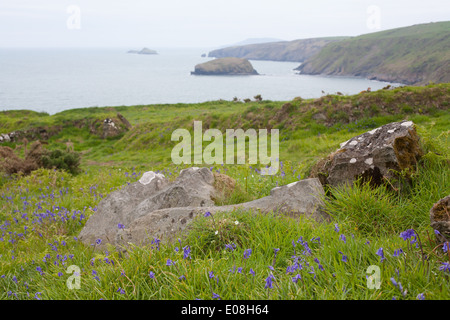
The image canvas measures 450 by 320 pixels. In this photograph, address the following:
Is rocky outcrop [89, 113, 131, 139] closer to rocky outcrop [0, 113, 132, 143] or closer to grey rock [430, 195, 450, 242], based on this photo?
rocky outcrop [0, 113, 132, 143]

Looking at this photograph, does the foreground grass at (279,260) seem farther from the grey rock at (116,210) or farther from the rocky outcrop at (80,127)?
the rocky outcrop at (80,127)

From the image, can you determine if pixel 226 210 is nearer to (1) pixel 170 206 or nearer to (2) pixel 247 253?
(2) pixel 247 253

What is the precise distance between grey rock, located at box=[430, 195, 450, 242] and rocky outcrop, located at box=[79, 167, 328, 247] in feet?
5.69

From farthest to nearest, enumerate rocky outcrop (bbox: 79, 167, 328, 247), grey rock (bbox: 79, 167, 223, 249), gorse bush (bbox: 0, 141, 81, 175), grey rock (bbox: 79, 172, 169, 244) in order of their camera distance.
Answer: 1. gorse bush (bbox: 0, 141, 81, 175)
2. grey rock (bbox: 79, 172, 169, 244)
3. grey rock (bbox: 79, 167, 223, 249)
4. rocky outcrop (bbox: 79, 167, 328, 247)

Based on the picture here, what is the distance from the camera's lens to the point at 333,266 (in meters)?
3.57

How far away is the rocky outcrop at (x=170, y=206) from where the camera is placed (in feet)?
18.2

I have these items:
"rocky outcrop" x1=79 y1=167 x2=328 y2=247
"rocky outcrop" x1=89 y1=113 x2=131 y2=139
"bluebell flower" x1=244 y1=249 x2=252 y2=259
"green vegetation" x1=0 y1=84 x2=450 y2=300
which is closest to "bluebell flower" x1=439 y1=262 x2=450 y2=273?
"green vegetation" x1=0 y1=84 x2=450 y2=300

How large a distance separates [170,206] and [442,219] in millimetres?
4774


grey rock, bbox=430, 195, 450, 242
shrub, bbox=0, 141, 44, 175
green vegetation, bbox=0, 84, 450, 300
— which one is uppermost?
grey rock, bbox=430, 195, 450, 242

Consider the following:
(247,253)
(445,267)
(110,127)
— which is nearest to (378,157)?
(445,267)

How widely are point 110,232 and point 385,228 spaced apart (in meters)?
5.24

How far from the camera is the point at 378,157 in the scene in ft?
19.9

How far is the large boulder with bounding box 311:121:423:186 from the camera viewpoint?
5.92 m

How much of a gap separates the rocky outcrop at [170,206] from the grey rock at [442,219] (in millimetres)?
1733
